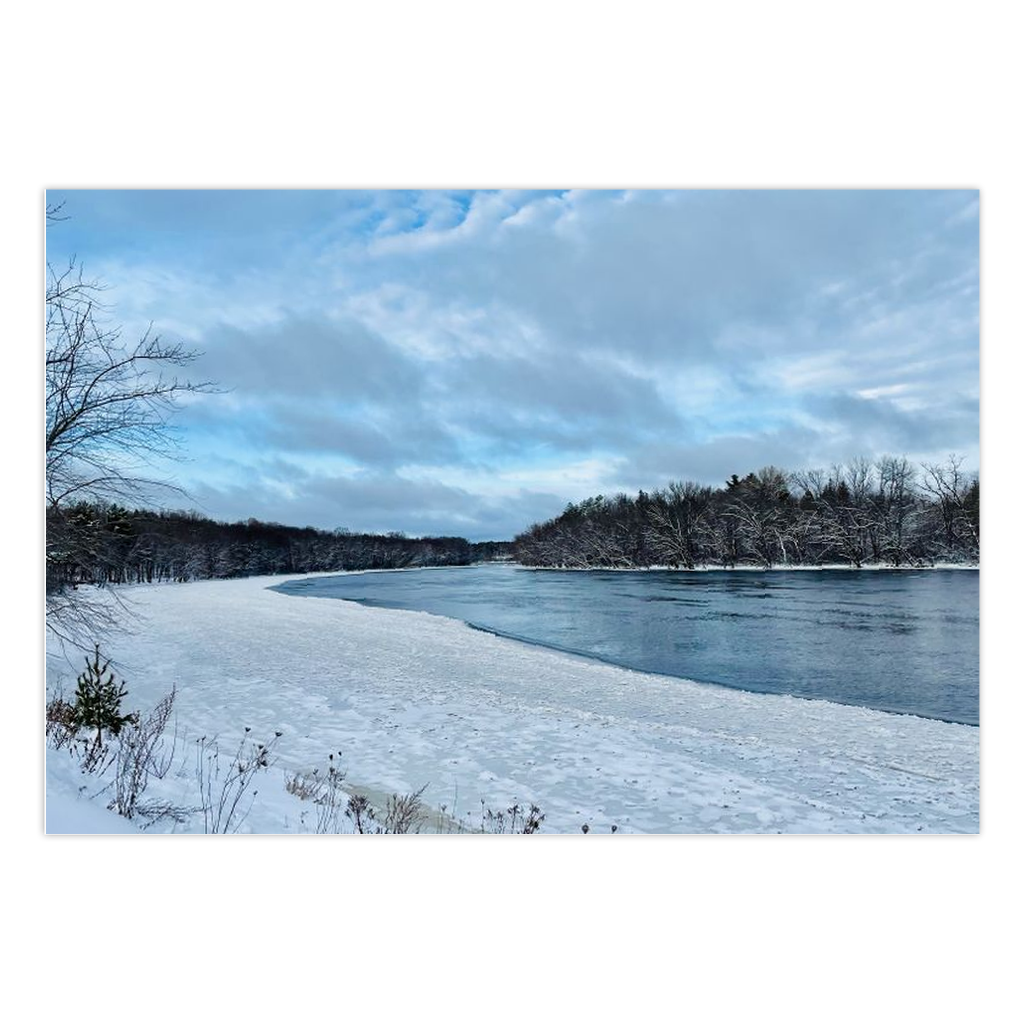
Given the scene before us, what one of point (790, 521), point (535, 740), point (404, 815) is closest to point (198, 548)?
point (404, 815)

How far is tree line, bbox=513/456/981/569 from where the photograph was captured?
487 cm

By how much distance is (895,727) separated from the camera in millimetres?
5492

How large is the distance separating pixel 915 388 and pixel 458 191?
359 cm

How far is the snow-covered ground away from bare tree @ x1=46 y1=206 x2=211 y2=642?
0.57 meters

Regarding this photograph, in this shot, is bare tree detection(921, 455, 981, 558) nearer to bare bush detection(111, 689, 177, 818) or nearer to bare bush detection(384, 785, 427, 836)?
→ bare bush detection(384, 785, 427, 836)

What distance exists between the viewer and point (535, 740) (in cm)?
514

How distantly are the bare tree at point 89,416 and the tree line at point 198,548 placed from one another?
2 cm

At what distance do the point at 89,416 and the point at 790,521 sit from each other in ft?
20.7

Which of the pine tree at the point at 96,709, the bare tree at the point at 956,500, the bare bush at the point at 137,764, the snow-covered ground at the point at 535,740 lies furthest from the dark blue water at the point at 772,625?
the pine tree at the point at 96,709

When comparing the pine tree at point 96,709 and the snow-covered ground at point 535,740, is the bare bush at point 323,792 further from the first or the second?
the pine tree at point 96,709

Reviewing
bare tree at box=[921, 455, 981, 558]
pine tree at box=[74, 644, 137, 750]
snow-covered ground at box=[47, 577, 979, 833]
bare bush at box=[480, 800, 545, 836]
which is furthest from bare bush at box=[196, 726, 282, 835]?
bare tree at box=[921, 455, 981, 558]

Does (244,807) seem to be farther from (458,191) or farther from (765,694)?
(765,694)

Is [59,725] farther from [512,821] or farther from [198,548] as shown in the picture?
[512,821]
